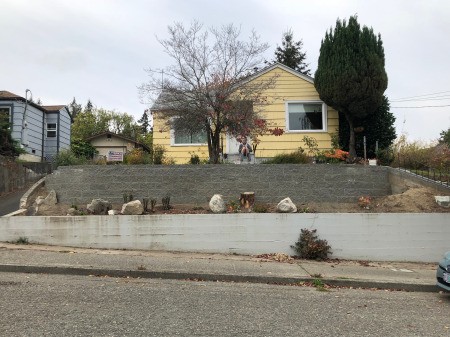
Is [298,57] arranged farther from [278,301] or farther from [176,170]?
[278,301]

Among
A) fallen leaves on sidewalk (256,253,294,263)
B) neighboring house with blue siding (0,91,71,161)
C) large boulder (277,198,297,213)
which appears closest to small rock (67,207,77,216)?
fallen leaves on sidewalk (256,253,294,263)

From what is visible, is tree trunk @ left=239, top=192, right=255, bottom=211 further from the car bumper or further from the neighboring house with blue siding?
the neighboring house with blue siding

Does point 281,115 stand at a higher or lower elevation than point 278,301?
higher

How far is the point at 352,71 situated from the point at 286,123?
11.3 feet

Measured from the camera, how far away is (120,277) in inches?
327

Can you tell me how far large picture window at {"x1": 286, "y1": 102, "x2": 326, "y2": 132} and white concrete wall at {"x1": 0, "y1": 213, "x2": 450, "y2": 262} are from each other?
23.3 ft

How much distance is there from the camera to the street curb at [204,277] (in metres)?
8.21

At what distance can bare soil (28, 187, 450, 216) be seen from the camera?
11320 mm

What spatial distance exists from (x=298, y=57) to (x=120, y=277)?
122ft

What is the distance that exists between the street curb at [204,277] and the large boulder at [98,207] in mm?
3045

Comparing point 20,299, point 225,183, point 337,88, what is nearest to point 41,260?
point 20,299

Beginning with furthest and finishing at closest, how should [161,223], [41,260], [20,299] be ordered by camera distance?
1. [161,223]
2. [41,260]
3. [20,299]

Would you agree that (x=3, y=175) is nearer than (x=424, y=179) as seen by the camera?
No

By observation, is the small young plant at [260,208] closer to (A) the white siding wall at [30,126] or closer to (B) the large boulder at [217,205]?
(B) the large boulder at [217,205]
